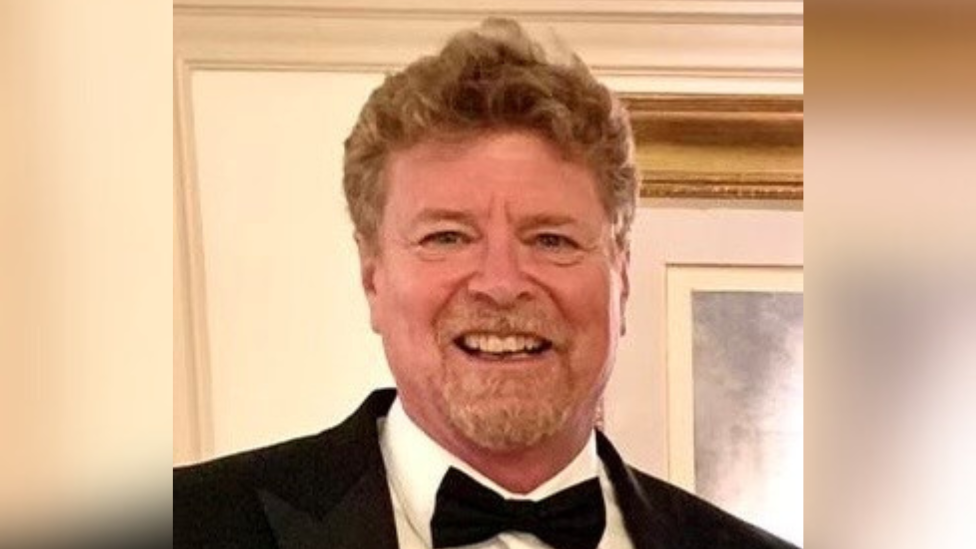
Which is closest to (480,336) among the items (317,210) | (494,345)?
(494,345)

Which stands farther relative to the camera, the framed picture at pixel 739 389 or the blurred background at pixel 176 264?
the framed picture at pixel 739 389

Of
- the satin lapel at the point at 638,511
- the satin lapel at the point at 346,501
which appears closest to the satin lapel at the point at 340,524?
the satin lapel at the point at 346,501

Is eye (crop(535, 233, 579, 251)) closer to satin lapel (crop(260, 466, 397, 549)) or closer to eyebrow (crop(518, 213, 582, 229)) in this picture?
eyebrow (crop(518, 213, 582, 229))

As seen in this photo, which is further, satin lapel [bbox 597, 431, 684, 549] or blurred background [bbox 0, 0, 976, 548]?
satin lapel [bbox 597, 431, 684, 549]

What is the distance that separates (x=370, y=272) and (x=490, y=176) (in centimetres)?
8

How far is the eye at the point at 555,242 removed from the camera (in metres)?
0.86

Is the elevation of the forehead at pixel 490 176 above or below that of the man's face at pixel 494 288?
above

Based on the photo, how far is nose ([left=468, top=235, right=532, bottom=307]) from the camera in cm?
86

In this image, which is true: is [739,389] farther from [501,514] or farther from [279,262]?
[279,262]

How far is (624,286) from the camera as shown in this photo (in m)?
0.89

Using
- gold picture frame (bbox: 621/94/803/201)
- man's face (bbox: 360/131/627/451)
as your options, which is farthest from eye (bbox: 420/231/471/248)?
gold picture frame (bbox: 621/94/803/201)

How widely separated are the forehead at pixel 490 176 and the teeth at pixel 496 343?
6 cm

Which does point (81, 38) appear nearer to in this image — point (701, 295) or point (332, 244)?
point (332, 244)

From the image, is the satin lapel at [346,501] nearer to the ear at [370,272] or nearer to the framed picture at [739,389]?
the ear at [370,272]
